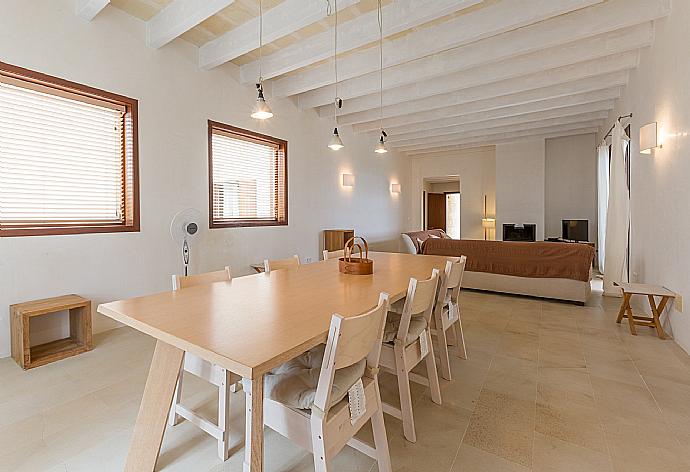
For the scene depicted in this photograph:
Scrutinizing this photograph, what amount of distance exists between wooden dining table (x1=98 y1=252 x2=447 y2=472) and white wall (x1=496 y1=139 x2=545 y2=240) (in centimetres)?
673

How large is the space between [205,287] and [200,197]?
2424 mm

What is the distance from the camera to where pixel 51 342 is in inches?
116

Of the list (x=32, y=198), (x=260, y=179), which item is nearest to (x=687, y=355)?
(x=260, y=179)

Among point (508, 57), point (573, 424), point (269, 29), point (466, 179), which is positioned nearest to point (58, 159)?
point (269, 29)

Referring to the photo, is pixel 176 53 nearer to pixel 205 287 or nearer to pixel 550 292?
pixel 205 287

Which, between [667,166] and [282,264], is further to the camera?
[667,166]

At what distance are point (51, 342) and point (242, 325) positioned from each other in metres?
2.77

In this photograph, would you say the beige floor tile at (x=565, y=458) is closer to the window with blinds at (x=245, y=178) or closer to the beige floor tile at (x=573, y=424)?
the beige floor tile at (x=573, y=424)

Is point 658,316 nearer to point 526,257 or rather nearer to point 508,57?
point 526,257

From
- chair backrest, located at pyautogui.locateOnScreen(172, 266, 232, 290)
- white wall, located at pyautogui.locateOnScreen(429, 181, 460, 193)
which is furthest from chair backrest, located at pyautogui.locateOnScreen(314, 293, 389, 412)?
white wall, located at pyautogui.locateOnScreen(429, 181, 460, 193)

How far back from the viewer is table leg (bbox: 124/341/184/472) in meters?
1.45

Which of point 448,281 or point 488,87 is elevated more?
point 488,87

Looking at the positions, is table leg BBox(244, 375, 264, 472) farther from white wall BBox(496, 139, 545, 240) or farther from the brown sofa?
white wall BBox(496, 139, 545, 240)

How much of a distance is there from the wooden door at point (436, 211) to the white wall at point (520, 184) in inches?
109
